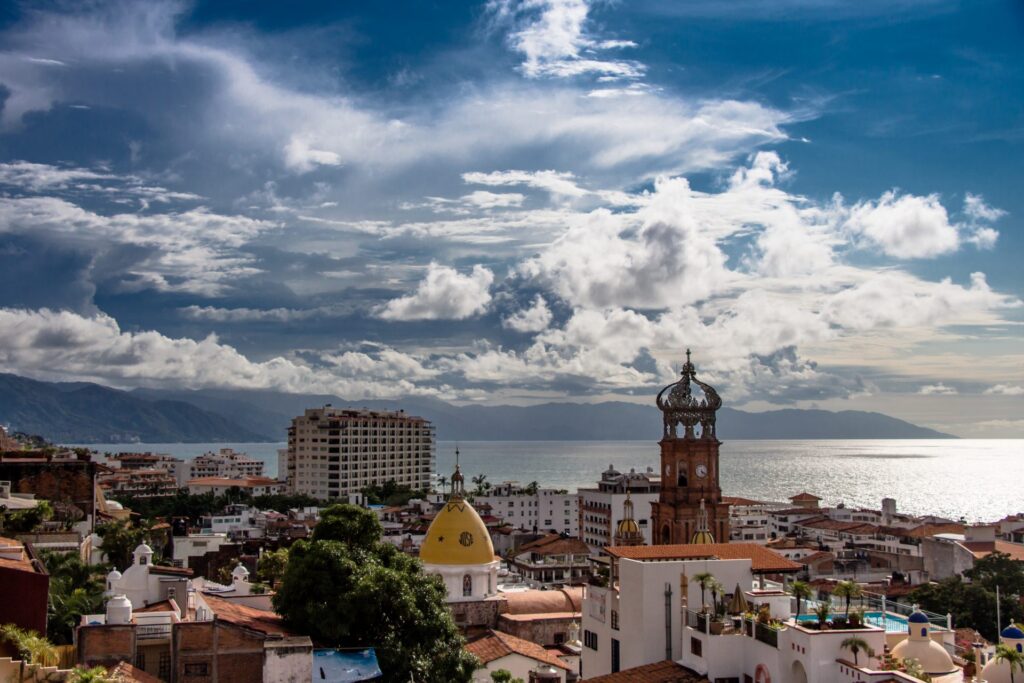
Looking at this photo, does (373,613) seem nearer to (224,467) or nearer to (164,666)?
(164,666)

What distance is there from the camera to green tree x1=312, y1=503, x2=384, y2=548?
34094 millimetres

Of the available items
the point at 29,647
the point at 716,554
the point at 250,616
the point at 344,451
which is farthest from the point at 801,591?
the point at 344,451

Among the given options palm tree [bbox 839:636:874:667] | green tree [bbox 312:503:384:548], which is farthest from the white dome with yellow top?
palm tree [bbox 839:636:874:667]

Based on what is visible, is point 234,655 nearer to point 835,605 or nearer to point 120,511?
point 835,605

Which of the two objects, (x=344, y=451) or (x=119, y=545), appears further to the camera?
(x=344, y=451)

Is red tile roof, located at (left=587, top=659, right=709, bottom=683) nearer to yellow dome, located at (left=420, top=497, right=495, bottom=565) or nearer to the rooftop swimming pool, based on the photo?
the rooftop swimming pool

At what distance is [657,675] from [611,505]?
7373 cm

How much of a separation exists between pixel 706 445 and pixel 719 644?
1391 inches

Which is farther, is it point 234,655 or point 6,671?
point 234,655

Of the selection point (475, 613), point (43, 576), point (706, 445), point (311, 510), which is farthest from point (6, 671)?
point (311, 510)

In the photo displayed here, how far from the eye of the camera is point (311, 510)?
103125mm

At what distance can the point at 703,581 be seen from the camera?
88.6 ft

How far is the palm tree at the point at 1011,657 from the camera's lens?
68.8ft

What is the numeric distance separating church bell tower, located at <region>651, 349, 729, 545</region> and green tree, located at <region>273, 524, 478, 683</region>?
103 ft
